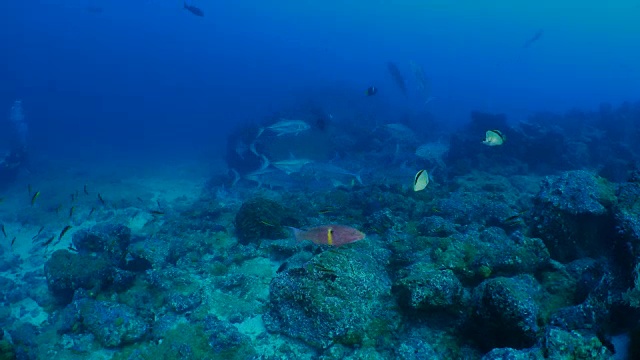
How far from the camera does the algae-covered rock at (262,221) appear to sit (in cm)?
812

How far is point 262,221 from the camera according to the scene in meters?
7.89

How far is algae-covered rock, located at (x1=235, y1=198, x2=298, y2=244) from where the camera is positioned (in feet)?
26.6

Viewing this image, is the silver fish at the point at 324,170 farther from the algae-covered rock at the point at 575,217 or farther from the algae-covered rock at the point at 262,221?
the algae-covered rock at the point at 575,217

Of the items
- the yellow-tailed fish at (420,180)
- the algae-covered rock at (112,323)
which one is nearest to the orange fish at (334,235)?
the yellow-tailed fish at (420,180)

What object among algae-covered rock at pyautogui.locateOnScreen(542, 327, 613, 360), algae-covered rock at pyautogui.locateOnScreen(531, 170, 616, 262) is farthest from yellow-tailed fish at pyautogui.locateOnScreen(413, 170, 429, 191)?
algae-covered rock at pyautogui.locateOnScreen(542, 327, 613, 360)

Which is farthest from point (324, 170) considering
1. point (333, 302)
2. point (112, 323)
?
point (333, 302)

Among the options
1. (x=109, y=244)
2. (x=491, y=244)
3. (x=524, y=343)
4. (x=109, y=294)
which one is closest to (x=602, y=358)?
(x=524, y=343)

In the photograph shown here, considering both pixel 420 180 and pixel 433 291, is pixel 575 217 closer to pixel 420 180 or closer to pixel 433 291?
pixel 420 180

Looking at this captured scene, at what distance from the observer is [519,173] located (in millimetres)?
15297

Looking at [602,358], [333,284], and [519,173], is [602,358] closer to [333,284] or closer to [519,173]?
[333,284]

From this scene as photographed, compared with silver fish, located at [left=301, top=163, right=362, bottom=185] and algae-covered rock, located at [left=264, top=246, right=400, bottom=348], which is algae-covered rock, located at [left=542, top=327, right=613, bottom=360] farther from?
silver fish, located at [left=301, top=163, right=362, bottom=185]

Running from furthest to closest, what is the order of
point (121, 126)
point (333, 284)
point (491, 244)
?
point (121, 126) < point (491, 244) < point (333, 284)

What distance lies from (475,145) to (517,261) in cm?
1357

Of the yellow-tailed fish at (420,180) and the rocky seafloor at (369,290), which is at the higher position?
the yellow-tailed fish at (420,180)
